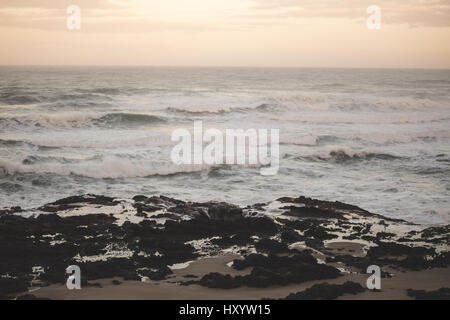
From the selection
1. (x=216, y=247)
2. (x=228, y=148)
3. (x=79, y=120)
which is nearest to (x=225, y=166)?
(x=228, y=148)

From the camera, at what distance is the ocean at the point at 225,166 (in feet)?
50.2

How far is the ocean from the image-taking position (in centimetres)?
1531

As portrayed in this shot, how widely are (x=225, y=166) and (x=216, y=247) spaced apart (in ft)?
30.9

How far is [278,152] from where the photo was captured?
73.9 feet

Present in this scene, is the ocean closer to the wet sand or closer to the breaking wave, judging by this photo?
the breaking wave

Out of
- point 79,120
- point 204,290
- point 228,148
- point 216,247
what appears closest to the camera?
point 204,290

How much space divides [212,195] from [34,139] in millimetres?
12783

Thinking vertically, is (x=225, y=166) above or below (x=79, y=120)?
below

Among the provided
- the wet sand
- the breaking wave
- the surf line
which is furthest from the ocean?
the wet sand

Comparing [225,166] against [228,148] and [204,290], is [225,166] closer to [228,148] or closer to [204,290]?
[228,148]

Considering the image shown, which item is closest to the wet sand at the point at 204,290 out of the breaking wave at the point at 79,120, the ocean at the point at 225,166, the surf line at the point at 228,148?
the ocean at the point at 225,166

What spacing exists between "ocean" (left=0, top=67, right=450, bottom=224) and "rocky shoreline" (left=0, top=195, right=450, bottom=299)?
1.94 m

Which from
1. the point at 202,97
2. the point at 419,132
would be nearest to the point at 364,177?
the point at 419,132

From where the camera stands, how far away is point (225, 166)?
1912cm
